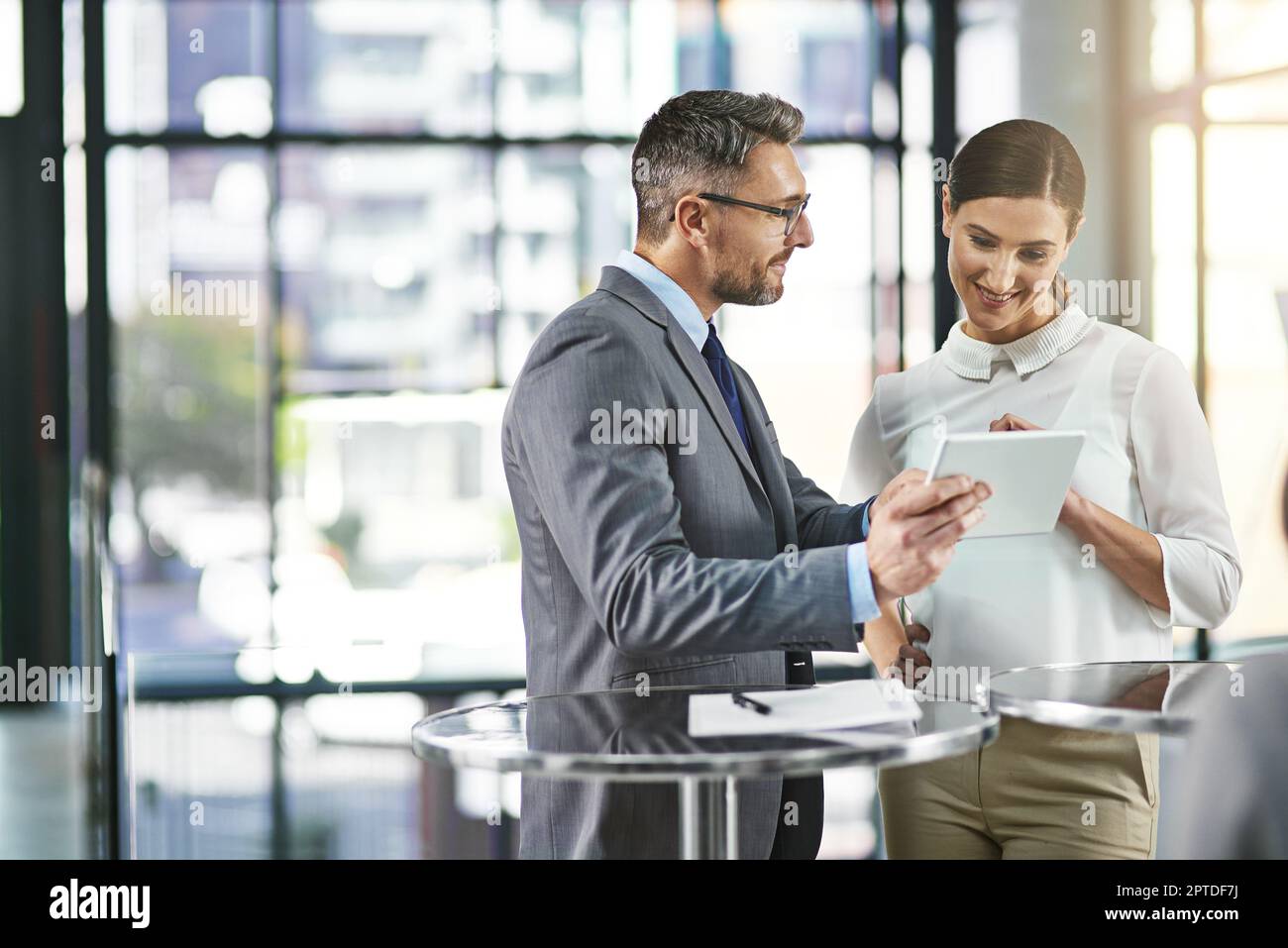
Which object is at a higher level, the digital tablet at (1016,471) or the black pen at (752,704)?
the digital tablet at (1016,471)

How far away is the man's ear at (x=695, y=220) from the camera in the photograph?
2.16m

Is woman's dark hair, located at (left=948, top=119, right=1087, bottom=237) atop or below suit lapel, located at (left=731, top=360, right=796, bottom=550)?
atop

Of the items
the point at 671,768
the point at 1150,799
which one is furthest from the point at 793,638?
the point at 1150,799

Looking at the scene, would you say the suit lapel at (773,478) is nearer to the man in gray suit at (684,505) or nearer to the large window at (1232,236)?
the man in gray suit at (684,505)

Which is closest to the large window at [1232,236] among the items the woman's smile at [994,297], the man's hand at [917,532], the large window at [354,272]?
the large window at [354,272]

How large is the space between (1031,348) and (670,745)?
1221 millimetres

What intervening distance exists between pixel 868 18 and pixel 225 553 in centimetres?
303

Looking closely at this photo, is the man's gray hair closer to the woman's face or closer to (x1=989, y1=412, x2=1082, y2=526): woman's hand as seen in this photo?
the woman's face

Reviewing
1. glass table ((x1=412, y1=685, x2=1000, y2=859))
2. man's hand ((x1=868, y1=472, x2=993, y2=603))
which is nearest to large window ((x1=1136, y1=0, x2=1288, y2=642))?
man's hand ((x1=868, y1=472, x2=993, y2=603))

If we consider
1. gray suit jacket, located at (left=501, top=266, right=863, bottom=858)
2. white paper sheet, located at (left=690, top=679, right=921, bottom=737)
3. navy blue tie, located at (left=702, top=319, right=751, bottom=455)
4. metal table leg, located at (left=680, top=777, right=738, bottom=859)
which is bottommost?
metal table leg, located at (left=680, top=777, right=738, bottom=859)

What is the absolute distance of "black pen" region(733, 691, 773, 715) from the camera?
1608mm

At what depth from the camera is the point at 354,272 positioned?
4547 millimetres

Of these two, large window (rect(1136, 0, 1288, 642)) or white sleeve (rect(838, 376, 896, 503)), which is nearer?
white sleeve (rect(838, 376, 896, 503))
